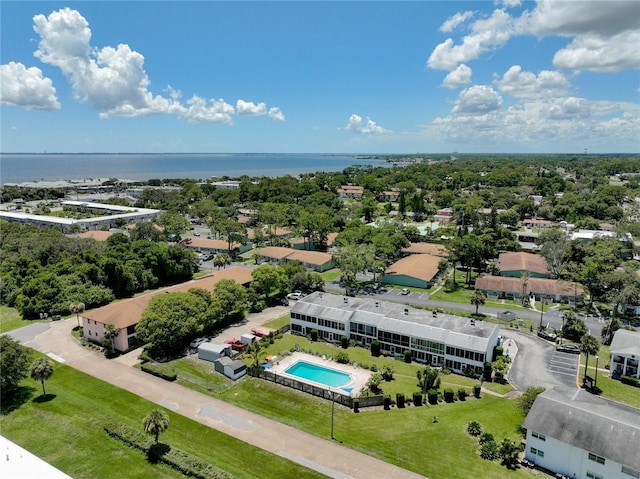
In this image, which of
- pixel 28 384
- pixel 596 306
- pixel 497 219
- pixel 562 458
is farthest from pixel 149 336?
pixel 497 219

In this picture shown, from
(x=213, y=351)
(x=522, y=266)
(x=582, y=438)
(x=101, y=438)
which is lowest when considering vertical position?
(x=101, y=438)

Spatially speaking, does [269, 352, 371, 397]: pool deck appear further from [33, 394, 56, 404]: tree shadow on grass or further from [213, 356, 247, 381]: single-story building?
[33, 394, 56, 404]: tree shadow on grass

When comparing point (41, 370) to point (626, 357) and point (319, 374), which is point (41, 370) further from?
point (626, 357)

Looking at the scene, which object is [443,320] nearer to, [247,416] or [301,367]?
[301,367]

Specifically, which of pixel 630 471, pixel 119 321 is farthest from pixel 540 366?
pixel 119 321

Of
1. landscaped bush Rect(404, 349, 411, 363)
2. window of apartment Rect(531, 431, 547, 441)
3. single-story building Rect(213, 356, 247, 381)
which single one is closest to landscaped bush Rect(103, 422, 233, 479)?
single-story building Rect(213, 356, 247, 381)

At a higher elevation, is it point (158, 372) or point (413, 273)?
point (413, 273)

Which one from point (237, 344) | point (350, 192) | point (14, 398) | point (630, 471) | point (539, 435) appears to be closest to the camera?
point (630, 471)

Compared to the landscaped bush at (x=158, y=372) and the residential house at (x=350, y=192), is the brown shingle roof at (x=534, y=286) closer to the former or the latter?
the landscaped bush at (x=158, y=372)
